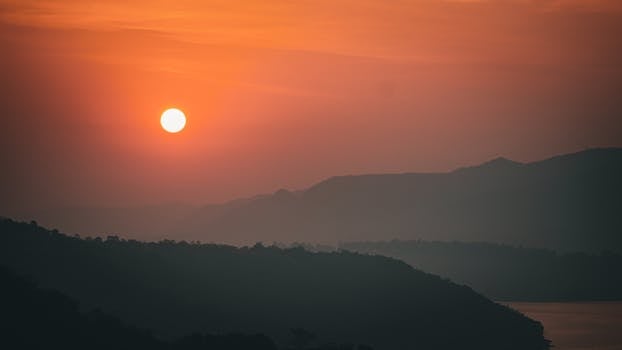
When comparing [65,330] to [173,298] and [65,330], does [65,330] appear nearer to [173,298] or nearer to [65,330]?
[65,330]

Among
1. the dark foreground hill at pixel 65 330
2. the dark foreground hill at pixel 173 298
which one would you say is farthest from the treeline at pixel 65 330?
the dark foreground hill at pixel 173 298

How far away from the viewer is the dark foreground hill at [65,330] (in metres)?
123

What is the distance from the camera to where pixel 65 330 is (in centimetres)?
12625

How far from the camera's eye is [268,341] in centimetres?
13200

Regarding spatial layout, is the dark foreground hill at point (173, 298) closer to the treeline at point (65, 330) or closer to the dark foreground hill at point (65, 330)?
the treeline at point (65, 330)

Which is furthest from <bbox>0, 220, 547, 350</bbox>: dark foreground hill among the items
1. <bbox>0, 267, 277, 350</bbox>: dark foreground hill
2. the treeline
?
<bbox>0, 267, 277, 350</bbox>: dark foreground hill

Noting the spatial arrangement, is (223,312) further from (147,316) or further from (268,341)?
(268,341)

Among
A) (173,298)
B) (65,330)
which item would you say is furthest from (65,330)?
(173,298)

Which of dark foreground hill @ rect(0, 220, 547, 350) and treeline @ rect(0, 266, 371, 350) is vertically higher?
dark foreground hill @ rect(0, 220, 547, 350)

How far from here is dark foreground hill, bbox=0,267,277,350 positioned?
123 m

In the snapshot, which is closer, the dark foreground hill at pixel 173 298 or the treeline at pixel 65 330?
the treeline at pixel 65 330

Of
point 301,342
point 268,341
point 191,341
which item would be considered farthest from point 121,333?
point 301,342

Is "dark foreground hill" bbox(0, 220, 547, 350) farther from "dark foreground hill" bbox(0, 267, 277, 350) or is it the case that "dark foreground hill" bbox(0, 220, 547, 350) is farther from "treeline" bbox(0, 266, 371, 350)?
"dark foreground hill" bbox(0, 267, 277, 350)

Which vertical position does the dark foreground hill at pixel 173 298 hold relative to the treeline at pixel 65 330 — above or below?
above
